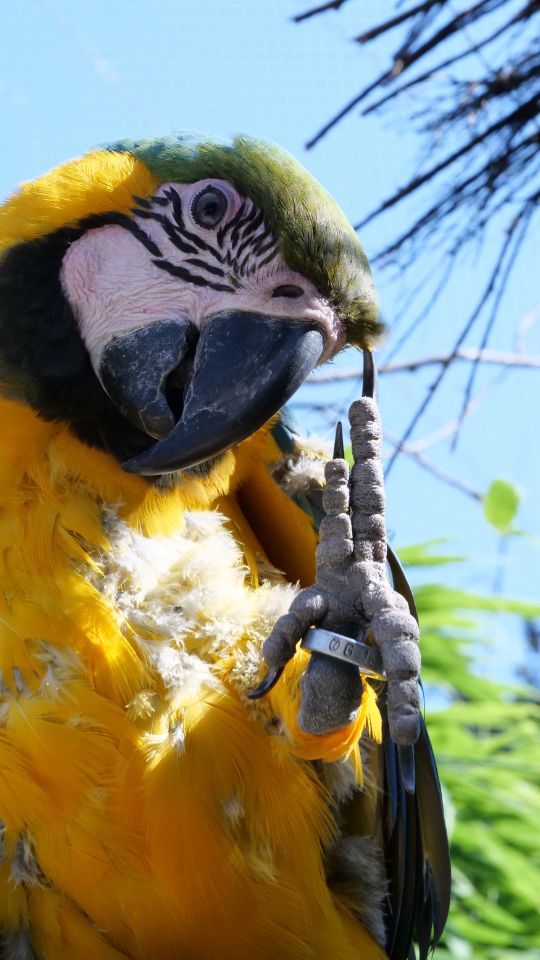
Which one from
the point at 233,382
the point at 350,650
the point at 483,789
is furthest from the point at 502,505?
the point at 350,650

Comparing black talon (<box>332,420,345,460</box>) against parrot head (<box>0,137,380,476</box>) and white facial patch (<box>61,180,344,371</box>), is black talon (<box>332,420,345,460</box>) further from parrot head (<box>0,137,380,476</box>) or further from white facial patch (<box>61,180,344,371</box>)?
white facial patch (<box>61,180,344,371</box>)

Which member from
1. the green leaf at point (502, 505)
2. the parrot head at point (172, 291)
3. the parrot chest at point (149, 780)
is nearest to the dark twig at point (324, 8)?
the parrot head at point (172, 291)

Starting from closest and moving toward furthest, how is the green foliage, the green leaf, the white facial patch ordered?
the white facial patch < the green foliage < the green leaf

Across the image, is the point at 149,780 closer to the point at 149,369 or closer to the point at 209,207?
the point at 149,369

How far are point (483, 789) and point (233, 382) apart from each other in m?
1.46

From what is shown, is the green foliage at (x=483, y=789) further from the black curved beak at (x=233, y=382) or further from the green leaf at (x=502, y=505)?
the black curved beak at (x=233, y=382)

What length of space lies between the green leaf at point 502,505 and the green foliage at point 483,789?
350 millimetres

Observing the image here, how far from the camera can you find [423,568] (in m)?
2.95

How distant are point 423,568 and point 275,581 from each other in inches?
43.5

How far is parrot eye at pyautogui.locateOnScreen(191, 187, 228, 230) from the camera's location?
1738 mm

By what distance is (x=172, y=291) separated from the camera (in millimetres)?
1688

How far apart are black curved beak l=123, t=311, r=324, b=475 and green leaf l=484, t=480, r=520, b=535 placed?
1.64 m

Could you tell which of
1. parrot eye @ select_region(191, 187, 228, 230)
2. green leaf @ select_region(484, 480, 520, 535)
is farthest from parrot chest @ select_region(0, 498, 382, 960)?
green leaf @ select_region(484, 480, 520, 535)

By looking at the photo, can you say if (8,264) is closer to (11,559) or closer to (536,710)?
(11,559)
